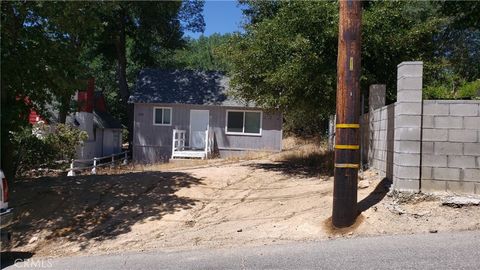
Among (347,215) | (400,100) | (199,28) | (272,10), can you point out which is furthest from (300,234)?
(199,28)

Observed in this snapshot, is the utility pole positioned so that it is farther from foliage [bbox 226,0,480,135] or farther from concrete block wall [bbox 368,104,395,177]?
foliage [bbox 226,0,480,135]

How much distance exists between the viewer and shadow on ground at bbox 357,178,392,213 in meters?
9.23

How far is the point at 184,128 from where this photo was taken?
27.3 meters

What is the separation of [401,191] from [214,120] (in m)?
18.4

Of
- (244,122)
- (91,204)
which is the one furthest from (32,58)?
(244,122)

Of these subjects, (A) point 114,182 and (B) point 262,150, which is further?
(B) point 262,150

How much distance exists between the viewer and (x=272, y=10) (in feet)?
63.9

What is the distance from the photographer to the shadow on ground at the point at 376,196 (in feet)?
30.3

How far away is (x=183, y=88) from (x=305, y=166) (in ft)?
42.6

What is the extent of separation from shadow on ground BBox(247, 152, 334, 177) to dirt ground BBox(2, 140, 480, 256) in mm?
197

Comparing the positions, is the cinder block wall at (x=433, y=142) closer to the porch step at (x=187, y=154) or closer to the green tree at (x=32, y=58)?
the green tree at (x=32, y=58)

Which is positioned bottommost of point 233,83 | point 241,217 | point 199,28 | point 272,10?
point 241,217

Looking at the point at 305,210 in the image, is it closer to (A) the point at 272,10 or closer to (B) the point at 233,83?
(B) the point at 233,83

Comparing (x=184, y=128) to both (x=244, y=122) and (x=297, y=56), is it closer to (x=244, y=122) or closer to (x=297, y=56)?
(x=244, y=122)
